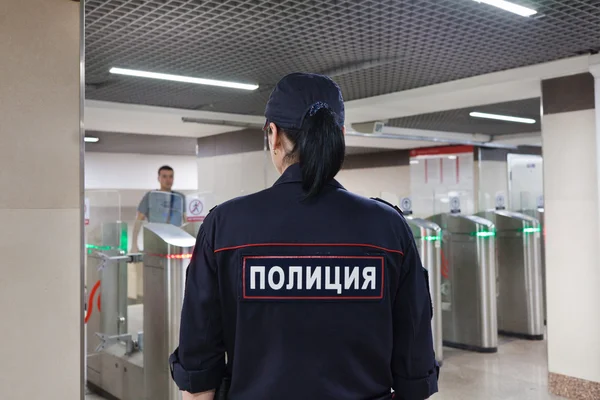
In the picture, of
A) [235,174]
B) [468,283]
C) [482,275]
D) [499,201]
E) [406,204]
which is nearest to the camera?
[406,204]

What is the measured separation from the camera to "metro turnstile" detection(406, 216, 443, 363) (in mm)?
4945

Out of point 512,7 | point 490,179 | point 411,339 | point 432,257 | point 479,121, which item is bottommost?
point 432,257

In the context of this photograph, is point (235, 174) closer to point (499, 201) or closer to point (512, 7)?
point (499, 201)

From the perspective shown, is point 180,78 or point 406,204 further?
point 406,204

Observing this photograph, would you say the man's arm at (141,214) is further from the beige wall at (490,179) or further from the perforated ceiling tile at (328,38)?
the beige wall at (490,179)

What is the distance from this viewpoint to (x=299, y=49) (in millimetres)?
3625

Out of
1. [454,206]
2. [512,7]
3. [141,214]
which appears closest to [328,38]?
[512,7]

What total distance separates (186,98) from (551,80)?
2.96 meters

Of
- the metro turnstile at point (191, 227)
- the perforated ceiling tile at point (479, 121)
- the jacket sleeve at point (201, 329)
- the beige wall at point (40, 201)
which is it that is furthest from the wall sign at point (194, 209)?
the jacket sleeve at point (201, 329)

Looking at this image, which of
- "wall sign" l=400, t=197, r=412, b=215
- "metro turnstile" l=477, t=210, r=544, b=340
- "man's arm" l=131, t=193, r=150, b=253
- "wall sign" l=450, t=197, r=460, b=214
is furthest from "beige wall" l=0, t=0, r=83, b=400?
"metro turnstile" l=477, t=210, r=544, b=340

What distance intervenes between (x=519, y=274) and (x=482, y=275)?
804 mm

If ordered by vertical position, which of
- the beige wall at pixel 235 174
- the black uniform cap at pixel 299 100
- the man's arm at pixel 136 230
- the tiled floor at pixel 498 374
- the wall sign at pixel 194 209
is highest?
the beige wall at pixel 235 174

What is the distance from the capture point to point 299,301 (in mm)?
1171

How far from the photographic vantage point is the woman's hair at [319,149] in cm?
119
